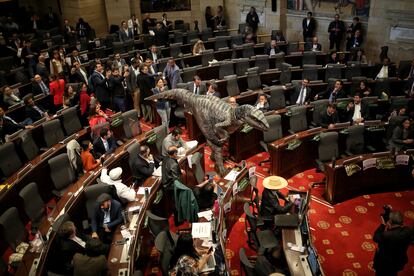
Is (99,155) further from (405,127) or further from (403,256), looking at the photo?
(405,127)

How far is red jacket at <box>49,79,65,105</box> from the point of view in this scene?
10078 millimetres

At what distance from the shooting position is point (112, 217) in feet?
19.6

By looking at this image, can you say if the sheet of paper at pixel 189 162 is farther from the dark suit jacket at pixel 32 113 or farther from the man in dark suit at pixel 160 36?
the man in dark suit at pixel 160 36

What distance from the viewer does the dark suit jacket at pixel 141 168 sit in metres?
6.91

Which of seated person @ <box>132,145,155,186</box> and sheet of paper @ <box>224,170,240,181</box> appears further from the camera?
sheet of paper @ <box>224,170,240,181</box>

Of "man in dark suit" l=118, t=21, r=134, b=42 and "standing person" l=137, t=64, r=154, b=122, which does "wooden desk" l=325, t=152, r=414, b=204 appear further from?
"man in dark suit" l=118, t=21, r=134, b=42

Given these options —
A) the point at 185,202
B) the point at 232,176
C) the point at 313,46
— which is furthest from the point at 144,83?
the point at 313,46

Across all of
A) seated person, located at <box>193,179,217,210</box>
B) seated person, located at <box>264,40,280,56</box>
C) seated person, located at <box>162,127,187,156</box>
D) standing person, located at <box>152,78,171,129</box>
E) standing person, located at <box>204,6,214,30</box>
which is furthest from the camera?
standing person, located at <box>204,6,214,30</box>

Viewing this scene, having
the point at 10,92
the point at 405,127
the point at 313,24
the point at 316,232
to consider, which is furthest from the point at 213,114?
the point at 313,24

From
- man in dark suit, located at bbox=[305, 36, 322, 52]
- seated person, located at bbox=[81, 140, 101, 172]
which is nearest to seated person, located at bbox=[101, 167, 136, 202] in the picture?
seated person, located at bbox=[81, 140, 101, 172]

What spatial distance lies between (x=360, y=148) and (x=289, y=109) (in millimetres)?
1733

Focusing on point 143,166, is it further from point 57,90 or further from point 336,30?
point 336,30

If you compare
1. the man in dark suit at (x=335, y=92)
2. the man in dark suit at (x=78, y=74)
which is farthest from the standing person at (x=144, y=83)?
the man in dark suit at (x=335, y=92)

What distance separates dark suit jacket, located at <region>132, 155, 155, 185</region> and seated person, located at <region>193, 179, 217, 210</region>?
34.4 inches
